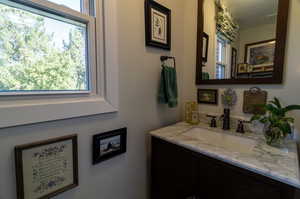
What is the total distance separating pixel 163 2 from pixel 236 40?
28.1 inches

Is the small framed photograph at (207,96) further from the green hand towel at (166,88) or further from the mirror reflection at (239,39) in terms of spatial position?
the green hand towel at (166,88)

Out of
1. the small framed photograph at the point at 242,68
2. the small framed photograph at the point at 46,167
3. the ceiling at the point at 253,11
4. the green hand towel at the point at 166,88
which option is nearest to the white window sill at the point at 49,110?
the small framed photograph at the point at 46,167

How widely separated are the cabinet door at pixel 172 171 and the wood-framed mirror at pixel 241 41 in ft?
2.53

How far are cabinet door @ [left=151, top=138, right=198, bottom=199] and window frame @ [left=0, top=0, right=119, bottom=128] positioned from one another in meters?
0.51

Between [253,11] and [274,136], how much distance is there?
0.96 metres

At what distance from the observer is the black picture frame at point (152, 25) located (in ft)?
4.16

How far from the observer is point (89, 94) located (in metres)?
1.00

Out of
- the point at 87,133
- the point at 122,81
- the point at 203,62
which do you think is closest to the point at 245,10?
the point at 203,62

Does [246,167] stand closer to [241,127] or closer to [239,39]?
[241,127]

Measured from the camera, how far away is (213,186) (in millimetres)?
935

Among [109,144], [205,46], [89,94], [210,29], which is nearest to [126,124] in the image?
[109,144]

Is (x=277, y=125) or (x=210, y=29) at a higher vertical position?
(x=210, y=29)

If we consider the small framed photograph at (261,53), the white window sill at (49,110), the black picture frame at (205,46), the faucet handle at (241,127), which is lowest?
the faucet handle at (241,127)

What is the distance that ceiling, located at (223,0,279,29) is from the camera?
115cm
